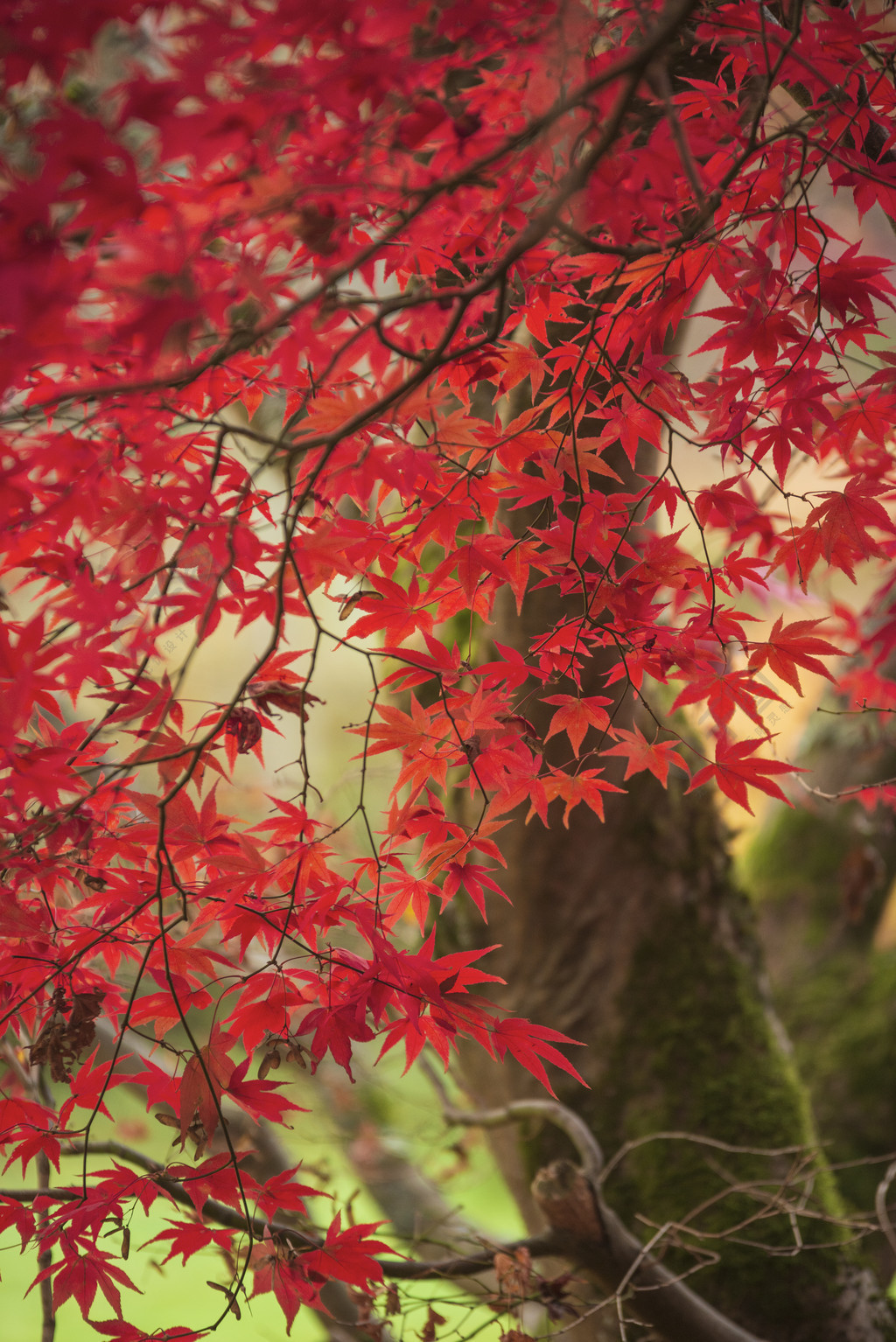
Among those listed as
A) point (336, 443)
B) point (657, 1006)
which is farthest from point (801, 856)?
point (336, 443)

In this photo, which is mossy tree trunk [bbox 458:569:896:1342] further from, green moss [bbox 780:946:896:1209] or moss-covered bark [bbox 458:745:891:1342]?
green moss [bbox 780:946:896:1209]

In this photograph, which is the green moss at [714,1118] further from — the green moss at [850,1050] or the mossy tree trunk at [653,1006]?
the green moss at [850,1050]

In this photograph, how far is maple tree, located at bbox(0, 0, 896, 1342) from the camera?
1.92 feet

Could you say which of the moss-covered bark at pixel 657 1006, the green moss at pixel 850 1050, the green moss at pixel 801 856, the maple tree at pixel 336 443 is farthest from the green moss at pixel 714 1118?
the green moss at pixel 801 856

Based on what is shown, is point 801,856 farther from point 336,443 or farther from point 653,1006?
A: point 336,443

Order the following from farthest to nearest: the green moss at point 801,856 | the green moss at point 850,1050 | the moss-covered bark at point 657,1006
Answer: the green moss at point 801,856, the green moss at point 850,1050, the moss-covered bark at point 657,1006

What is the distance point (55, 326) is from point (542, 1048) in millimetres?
789

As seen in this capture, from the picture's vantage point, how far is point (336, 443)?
2.13 feet

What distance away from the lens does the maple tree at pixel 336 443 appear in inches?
23.0

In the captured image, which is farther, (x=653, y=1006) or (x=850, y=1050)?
(x=850, y=1050)

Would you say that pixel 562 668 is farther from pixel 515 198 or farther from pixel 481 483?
pixel 515 198

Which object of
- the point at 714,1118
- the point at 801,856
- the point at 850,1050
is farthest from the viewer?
the point at 801,856

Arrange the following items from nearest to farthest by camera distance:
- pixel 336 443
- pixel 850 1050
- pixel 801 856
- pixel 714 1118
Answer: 1. pixel 336 443
2. pixel 714 1118
3. pixel 850 1050
4. pixel 801 856

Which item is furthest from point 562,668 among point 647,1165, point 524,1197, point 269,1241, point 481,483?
point 524,1197
